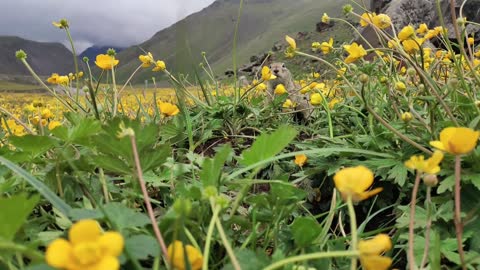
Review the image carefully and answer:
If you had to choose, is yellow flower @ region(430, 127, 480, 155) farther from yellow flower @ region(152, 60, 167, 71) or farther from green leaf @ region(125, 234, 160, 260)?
Result: yellow flower @ region(152, 60, 167, 71)

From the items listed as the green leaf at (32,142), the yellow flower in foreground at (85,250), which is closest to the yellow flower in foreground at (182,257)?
the yellow flower in foreground at (85,250)

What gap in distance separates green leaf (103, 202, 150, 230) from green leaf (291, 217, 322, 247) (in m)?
0.25

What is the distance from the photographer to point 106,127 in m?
0.79

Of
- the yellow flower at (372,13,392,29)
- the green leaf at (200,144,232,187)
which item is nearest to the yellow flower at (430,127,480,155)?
the green leaf at (200,144,232,187)

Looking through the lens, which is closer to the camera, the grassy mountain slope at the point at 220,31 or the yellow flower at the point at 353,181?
the yellow flower at the point at 353,181

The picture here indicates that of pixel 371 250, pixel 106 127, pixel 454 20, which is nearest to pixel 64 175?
pixel 106 127

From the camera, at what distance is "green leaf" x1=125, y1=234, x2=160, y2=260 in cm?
58

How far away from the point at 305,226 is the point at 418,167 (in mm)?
201

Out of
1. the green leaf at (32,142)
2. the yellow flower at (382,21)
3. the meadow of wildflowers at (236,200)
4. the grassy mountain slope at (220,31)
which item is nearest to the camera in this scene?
the meadow of wildflowers at (236,200)

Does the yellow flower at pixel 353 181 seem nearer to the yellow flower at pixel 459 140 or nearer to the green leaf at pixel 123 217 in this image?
the yellow flower at pixel 459 140

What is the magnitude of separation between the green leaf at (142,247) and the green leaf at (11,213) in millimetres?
133

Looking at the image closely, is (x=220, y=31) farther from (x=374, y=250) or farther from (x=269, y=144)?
(x=374, y=250)

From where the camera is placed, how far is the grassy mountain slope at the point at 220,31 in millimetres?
1018

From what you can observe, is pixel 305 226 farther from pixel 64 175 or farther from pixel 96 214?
pixel 64 175
